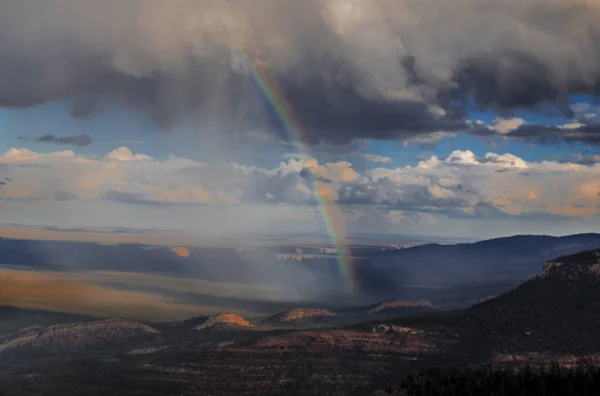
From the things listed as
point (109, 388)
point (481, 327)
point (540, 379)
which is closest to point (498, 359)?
point (481, 327)

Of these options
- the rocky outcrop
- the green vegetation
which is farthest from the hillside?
the green vegetation

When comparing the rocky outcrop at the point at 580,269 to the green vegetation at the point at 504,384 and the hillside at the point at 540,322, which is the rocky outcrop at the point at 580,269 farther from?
the green vegetation at the point at 504,384

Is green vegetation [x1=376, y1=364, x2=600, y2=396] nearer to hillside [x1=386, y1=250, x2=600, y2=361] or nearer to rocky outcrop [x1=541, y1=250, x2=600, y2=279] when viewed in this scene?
hillside [x1=386, y1=250, x2=600, y2=361]

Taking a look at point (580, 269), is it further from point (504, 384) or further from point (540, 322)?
point (504, 384)

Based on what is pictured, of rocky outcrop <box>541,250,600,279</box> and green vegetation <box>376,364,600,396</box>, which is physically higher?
rocky outcrop <box>541,250,600,279</box>

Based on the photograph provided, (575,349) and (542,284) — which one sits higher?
(542,284)

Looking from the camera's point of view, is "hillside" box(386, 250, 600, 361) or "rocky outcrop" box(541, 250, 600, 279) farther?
"rocky outcrop" box(541, 250, 600, 279)

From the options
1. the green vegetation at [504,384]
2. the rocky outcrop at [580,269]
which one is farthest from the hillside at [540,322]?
the green vegetation at [504,384]

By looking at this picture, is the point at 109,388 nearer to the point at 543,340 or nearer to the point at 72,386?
the point at 72,386
